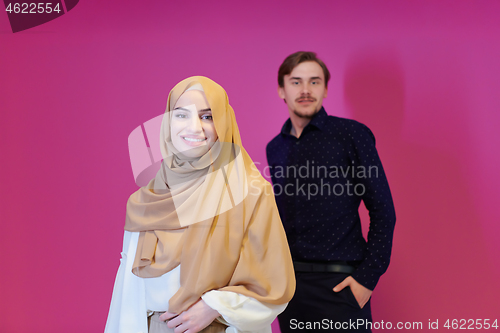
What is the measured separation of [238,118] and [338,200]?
A: 34.6 inches

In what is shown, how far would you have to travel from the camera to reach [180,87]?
57.0 inches

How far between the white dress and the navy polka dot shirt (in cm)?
64

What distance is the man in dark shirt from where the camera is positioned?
1.94 metres

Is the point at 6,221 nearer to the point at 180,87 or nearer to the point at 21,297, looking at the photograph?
the point at 21,297

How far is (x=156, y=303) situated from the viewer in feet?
4.48

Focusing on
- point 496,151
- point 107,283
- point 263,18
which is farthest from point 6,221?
point 496,151

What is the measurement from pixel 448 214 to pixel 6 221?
271 centimetres

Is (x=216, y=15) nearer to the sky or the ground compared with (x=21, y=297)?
nearer to the sky

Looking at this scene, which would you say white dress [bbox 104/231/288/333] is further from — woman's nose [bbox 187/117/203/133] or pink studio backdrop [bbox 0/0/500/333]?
pink studio backdrop [bbox 0/0/500/333]

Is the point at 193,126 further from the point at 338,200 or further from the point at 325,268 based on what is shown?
the point at 325,268

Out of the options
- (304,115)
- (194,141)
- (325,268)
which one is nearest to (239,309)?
(194,141)

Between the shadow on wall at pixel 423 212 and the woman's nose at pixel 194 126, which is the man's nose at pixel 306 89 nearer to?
the shadow on wall at pixel 423 212

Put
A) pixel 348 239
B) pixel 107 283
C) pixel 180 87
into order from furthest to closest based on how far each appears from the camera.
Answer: pixel 107 283, pixel 348 239, pixel 180 87

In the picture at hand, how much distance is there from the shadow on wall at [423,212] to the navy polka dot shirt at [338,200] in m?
0.59
